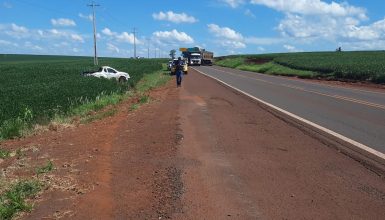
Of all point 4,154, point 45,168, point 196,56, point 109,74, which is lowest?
point 196,56

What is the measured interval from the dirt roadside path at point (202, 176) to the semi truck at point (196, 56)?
75.4 m

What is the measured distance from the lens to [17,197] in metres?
6.39

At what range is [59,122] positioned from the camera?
15141mm

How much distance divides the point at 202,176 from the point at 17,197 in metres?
2.61

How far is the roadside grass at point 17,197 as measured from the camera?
5.97m

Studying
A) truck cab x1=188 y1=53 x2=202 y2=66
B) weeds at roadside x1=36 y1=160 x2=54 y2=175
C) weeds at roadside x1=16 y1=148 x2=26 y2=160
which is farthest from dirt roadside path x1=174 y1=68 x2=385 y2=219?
truck cab x1=188 y1=53 x2=202 y2=66

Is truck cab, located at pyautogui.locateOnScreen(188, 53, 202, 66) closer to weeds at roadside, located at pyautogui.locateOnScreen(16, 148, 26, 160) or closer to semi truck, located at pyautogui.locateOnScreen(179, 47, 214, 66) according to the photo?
semi truck, located at pyautogui.locateOnScreen(179, 47, 214, 66)

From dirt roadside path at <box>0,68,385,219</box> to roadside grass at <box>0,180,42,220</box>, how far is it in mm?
179

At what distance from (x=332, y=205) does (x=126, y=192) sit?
270 cm

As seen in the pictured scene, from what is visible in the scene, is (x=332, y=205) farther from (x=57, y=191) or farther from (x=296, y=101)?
(x=296, y=101)

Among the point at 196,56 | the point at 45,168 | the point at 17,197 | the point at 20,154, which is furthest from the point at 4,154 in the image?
the point at 196,56

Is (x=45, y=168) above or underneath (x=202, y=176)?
underneath

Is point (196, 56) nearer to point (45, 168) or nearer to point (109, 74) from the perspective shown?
point (109, 74)

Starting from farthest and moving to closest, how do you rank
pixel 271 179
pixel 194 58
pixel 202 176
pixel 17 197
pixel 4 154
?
pixel 194 58 → pixel 4 154 → pixel 202 176 → pixel 271 179 → pixel 17 197
